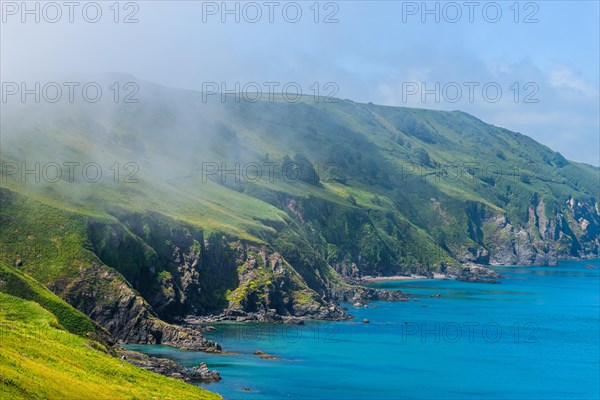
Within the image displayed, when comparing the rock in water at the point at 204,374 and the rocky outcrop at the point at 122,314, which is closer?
the rock in water at the point at 204,374

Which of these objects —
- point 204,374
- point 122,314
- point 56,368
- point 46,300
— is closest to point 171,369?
point 204,374

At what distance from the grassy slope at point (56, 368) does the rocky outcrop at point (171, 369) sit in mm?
13677

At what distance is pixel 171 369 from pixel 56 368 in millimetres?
49136

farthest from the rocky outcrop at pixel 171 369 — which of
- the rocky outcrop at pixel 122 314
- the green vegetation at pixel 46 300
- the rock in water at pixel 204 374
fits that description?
the rocky outcrop at pixel 122 314

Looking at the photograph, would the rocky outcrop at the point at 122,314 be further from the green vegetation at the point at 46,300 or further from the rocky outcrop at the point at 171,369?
the rocky outcrop at the point at 171,369

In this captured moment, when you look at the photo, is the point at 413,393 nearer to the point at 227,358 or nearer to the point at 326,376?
the point at 326,376

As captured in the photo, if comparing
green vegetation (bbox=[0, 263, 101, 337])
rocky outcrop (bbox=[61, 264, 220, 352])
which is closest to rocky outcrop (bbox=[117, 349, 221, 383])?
green vegetation (bbox=[0, 263, 101, 337])

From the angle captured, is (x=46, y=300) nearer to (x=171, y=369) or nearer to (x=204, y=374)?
(x=171, y=369)

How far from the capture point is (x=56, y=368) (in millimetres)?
101062

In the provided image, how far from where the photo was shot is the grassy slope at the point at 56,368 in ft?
277

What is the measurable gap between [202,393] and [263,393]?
71.9 ft

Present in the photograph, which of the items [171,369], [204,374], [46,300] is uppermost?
→ [46,300]

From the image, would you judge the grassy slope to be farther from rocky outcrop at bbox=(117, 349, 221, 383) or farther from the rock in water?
the rock in water

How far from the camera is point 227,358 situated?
175 metres
